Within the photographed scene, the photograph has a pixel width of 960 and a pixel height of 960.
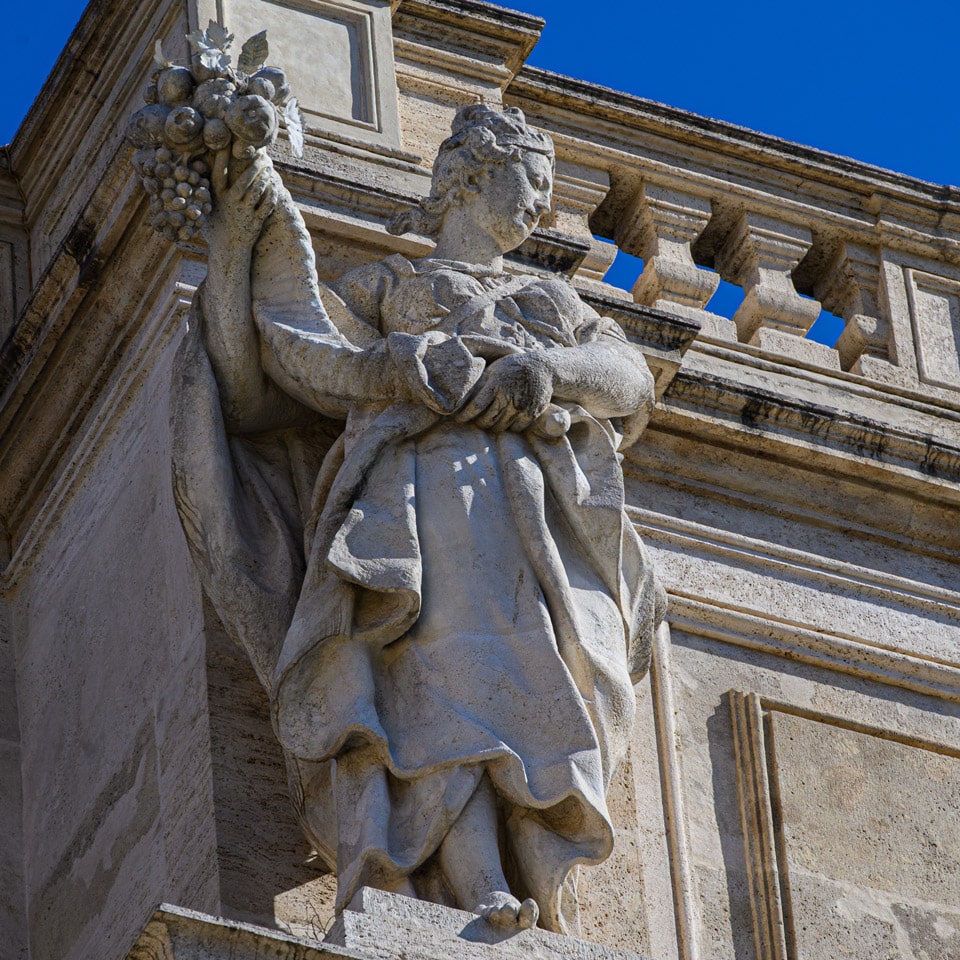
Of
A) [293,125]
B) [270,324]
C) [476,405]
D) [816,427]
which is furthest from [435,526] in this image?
[816,427]

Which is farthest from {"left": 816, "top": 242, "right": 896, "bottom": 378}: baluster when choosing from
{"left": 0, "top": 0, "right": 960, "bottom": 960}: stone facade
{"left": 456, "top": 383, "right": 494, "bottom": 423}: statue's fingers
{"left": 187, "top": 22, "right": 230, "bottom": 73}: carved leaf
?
{"left": 187, "top": 22, "right": 230, "bottom": 73}: carved leaf

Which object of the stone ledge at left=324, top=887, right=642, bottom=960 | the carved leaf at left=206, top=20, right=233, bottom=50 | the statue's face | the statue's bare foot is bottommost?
the stone ledge at left=324, top=887, right=642, bottom=960

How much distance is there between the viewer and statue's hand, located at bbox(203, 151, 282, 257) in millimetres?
8141

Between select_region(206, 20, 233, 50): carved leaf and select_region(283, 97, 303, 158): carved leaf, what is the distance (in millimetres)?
288

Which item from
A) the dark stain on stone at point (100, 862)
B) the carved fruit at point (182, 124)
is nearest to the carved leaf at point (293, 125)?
the carved fruit at point (182, 124)

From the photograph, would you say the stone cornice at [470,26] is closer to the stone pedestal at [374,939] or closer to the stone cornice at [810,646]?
the stone cornice at [810,646]

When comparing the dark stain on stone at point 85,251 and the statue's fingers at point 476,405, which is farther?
the dark stain on stone at point 85,251

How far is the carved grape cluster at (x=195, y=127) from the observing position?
7957 millimetres

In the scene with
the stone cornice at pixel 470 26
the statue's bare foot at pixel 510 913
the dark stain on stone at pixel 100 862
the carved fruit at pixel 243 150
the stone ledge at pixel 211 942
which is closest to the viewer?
the stone ledge at pixel 211 942

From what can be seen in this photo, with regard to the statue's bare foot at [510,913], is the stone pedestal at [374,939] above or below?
below

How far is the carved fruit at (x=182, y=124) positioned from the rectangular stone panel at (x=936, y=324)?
3.20 meters

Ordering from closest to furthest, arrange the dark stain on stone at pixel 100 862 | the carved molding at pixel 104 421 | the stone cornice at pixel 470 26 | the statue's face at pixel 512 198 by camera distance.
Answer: the dark stain on stone at pixel 100 862 → the statue's face at pixel 512 198 → the carved molding at pixel 104 421 → the stone cornice at pixel 470 26

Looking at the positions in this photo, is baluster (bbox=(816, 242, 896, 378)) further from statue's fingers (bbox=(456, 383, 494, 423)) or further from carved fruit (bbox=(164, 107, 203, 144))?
carved fruit (bbox=(164, 107, 203, 144))

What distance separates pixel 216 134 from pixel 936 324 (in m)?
3.32
